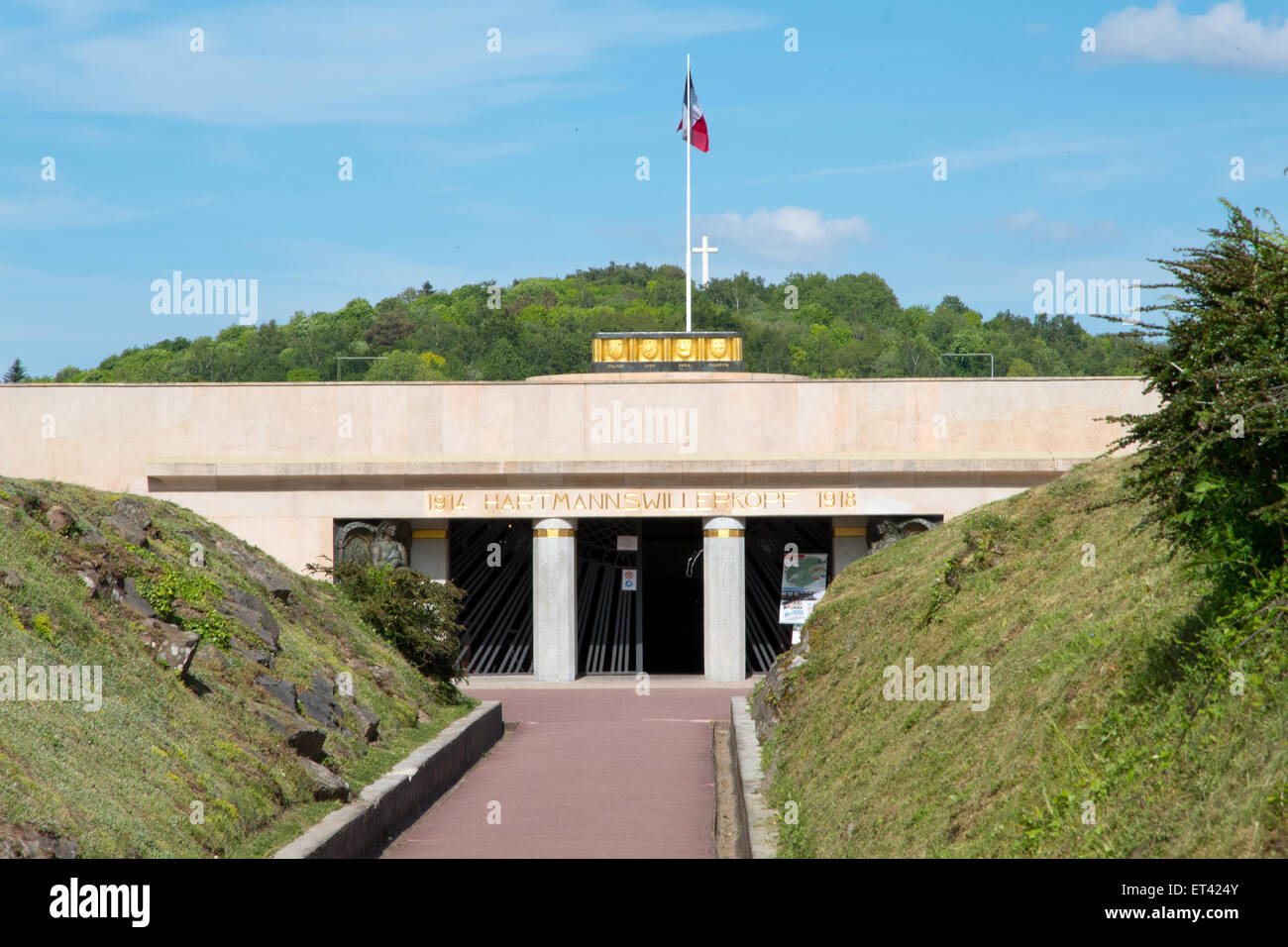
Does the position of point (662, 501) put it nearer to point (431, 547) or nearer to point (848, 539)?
point (848, 539)

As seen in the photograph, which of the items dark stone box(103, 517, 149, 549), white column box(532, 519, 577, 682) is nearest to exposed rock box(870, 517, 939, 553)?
white column box(532, 519, 577, 682)

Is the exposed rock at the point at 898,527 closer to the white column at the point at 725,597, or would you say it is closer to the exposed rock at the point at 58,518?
the white column at the point at 725,597

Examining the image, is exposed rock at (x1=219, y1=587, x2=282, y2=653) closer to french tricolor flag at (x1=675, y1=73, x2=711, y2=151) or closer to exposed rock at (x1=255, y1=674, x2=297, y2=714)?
exposed rock at (x1=255, y1=674, x2=297, y2=714)

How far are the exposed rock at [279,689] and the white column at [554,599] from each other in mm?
13778

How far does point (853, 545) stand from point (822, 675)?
44.4 ft

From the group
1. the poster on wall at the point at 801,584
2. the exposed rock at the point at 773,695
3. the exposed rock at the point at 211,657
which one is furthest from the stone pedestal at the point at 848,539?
the exposed rock at the point at 211,657

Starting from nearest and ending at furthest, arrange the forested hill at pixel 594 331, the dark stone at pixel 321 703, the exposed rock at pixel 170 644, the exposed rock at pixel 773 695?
the exposed rock at pixel 170 644 → the dark stone at pixel 321 703 → the exposed rock at pixel 773 695 → the forested hill at pixel 594 331

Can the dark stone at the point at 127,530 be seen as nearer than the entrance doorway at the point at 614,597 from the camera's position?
Yes

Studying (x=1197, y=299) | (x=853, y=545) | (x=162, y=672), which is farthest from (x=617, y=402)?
(x=1197, y=299)

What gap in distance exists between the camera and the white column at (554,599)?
2769 cm

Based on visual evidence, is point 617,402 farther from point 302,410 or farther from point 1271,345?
point 1271,345

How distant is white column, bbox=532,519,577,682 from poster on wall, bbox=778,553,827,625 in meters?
4.41

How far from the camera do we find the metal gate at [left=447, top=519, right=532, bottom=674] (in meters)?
29.5
